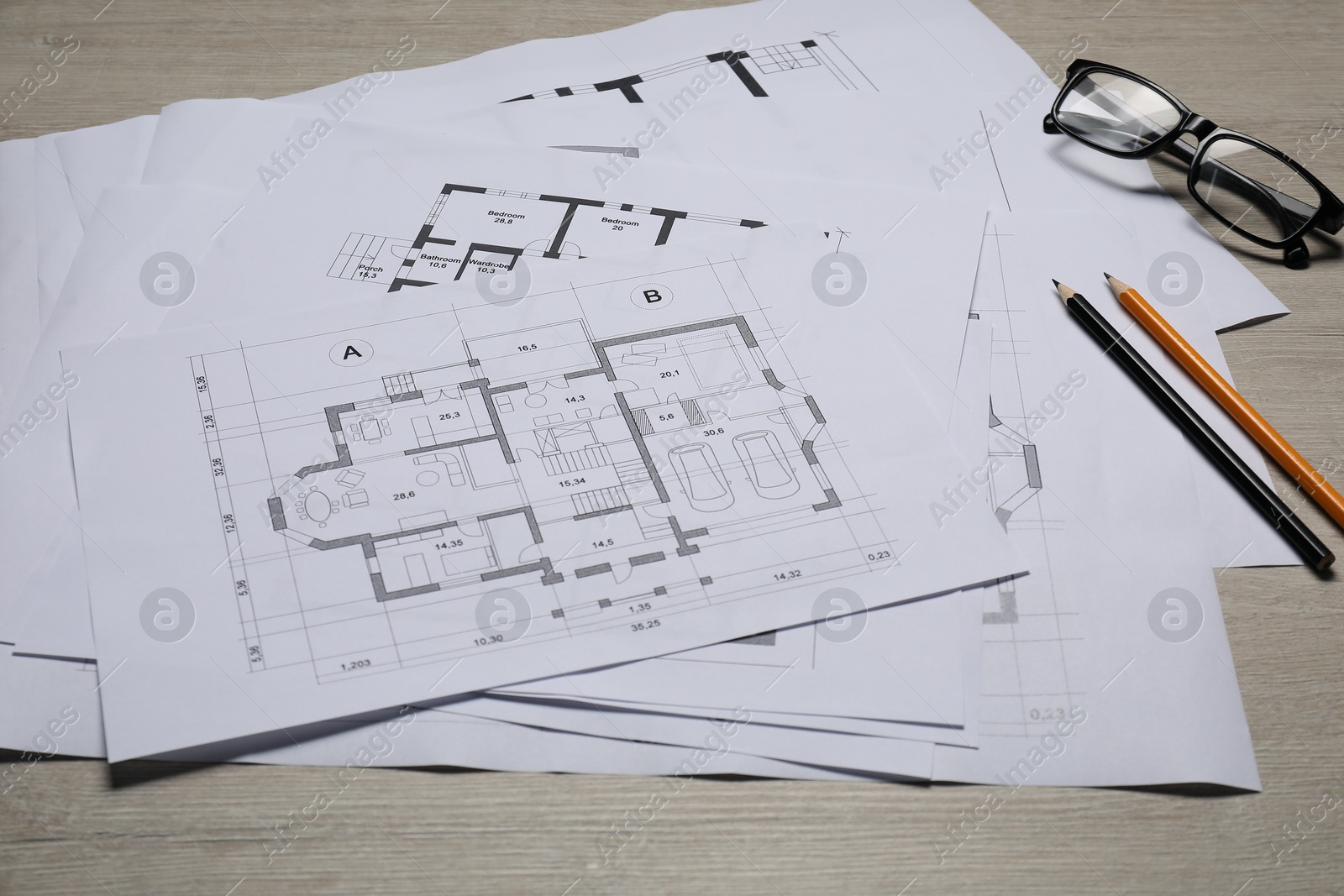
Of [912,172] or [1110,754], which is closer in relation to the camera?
[1110,754]

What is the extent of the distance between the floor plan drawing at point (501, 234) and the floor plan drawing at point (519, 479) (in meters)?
0.07

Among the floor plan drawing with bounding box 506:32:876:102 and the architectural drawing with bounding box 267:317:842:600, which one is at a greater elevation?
the floor plan drawing with bounding box 506:32:876:102

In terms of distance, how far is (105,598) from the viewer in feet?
1.82

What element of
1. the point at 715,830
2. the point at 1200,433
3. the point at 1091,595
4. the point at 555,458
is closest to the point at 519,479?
the point at 555,458

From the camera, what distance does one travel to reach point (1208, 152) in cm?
83

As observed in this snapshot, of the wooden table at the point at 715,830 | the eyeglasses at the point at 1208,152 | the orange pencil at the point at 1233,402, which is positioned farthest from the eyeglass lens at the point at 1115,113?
the wooden table at the point at 715,830

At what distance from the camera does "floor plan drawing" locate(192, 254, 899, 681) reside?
0.56 meters

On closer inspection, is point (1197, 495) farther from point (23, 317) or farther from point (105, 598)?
point (23, 317)

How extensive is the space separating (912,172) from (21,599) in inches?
30.2

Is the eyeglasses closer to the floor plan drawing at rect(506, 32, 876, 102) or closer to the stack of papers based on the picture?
the stack of papers

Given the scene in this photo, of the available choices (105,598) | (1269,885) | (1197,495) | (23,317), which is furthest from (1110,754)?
(23,317)

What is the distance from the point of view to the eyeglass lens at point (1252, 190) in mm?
803

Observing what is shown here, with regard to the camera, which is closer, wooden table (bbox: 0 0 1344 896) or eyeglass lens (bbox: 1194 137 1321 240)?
wooden table (bbox: 0 0 1344 896)

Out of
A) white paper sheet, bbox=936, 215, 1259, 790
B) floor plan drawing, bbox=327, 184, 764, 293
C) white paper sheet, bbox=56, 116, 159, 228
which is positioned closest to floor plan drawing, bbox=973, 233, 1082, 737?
white paper sheet, bbox=936, 215, 1259, 790
